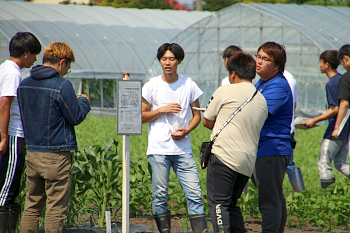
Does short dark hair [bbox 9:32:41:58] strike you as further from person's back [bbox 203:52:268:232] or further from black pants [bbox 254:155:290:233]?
black pants [bbox 254:155:290:233]

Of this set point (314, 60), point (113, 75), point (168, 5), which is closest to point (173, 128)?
point (314, 60)

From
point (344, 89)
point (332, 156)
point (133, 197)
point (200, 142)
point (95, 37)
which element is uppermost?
point (95, 37)

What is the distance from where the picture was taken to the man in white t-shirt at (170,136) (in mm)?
3760

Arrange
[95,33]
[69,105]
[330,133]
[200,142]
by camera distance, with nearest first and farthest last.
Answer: [69,105] → [330,133] → [200,142] → [95,33]

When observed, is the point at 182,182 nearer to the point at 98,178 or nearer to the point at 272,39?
the point at 98,178

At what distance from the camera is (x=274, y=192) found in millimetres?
3373

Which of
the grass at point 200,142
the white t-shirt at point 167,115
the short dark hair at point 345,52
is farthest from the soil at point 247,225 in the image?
the short dark hair at point 345,52

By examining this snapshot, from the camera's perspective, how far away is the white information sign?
3.34 metres

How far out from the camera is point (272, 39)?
575 inches

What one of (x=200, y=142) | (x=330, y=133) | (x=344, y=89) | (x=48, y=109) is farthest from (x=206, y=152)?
(x=200, y=142)

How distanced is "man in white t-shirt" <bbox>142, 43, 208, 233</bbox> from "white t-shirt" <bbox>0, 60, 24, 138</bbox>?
1064 millimetres

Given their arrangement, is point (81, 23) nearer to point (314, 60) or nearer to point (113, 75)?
point (113, 75)

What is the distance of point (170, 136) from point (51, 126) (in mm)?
1074

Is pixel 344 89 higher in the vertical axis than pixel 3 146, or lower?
higher
